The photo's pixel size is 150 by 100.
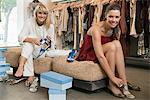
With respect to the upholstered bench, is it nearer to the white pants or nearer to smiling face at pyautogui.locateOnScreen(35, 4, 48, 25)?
the white pants

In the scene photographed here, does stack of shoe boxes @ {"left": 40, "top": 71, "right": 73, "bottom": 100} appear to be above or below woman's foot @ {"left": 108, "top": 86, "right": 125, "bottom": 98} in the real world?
above

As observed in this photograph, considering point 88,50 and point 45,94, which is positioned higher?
point 88,50

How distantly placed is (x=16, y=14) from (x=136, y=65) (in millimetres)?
2696

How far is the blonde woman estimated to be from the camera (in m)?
2.18

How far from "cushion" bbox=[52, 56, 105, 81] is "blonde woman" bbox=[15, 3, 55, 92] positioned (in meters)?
0.33

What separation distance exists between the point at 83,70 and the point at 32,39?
2.20 feet

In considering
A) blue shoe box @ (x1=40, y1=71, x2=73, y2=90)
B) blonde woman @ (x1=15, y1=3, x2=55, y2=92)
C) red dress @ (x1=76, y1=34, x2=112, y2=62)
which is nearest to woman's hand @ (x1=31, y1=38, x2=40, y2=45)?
blonde woman @ (x1=15, y1=3, x2=55, y2=92)

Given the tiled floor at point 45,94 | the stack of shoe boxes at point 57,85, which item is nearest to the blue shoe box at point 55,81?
the stack of shoe boxes at point 57,85

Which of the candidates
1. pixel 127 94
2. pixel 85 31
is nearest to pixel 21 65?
pixel 127 94

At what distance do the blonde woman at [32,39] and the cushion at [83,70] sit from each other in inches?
13.1

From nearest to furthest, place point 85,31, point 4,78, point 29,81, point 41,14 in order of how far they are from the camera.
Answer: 1. point 29,81
2. point 41,14
3. point 4,78
4. point 85,31

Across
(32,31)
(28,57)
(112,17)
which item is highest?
(112,17)

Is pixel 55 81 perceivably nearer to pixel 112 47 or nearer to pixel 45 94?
pixel 45 94

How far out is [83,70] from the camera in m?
1.86
